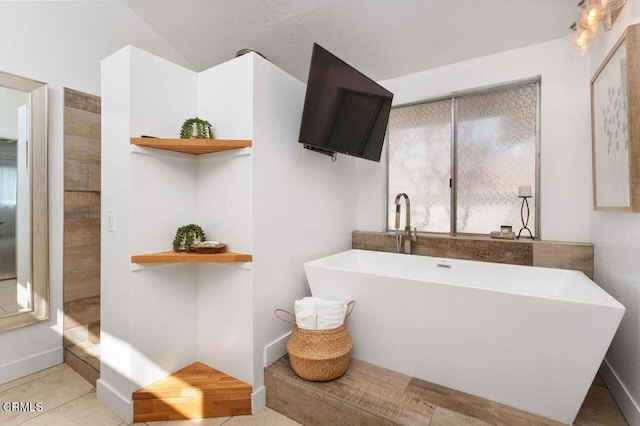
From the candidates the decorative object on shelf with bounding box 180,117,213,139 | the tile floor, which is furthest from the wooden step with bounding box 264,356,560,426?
the decorative object on shelf with bounding box 180,117,213,139

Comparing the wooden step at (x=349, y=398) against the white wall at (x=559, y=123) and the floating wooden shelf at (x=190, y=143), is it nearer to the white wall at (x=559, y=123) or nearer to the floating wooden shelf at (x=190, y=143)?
the floating wooden shelf at (x=190, y=143)

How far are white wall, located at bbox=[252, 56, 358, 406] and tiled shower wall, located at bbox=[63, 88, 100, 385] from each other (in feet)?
4.86

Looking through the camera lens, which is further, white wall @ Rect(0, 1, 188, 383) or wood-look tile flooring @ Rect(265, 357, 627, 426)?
white wall @ Rect(0, 1, 188, 383)

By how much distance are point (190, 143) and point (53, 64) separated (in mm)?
1569

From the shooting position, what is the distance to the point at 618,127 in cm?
166

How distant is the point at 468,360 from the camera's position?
171 cm

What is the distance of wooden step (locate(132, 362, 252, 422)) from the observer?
179 centimetres

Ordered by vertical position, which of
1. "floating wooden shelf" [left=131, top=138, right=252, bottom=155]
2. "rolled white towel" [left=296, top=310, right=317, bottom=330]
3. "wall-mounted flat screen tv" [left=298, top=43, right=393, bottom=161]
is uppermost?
"wall-mounted flat screen tv" [left=298, top=43, right=393, bottom=161]

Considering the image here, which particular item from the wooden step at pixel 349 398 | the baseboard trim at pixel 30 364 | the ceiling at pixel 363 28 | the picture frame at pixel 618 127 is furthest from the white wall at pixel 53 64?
the picture frame at pixel 618 127

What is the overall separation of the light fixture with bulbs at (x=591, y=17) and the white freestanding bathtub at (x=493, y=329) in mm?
1419

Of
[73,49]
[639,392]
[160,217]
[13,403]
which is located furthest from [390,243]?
[73,49]

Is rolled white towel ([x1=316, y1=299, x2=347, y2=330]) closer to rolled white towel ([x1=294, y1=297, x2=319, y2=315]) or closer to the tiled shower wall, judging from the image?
rolled white towel ([x1=294, y1=297, x2=319, y2=315])

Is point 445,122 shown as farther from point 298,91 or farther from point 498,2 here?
point 298,91

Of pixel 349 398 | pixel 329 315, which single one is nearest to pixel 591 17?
pixel 329 315
